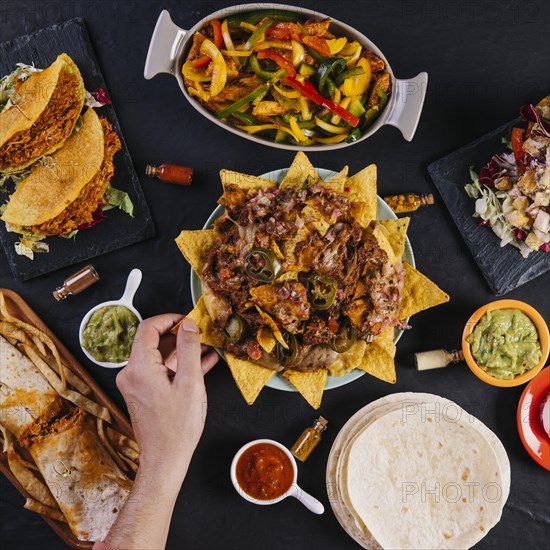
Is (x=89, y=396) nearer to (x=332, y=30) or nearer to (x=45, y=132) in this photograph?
(x=45, y=132)

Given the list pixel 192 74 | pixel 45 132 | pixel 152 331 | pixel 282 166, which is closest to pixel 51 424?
pixel 152 331

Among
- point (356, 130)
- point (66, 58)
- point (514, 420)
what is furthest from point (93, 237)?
point (514, 420)

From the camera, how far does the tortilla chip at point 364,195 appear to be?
3.52 m

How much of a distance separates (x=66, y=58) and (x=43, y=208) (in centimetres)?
103

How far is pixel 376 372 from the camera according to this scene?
11.6ft

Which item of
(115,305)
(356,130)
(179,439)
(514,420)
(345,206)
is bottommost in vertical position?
(514,420)

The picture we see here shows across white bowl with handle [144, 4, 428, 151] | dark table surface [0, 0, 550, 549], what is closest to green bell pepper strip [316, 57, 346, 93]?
white bowl with handle [144, 4, 428, 151]

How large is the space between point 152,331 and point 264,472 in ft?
4.05

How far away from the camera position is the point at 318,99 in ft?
11.4

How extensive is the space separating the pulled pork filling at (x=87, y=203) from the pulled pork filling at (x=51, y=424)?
1.20 m

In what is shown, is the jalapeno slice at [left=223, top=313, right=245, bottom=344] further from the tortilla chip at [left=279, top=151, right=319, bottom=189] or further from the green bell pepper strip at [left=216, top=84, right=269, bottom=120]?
the green bell pepper strip at [left=216, top=84, right=269, bottom=120]

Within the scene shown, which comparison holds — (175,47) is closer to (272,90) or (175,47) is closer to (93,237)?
(272,90)

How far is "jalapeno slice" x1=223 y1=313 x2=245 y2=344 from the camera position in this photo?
3.41 meters

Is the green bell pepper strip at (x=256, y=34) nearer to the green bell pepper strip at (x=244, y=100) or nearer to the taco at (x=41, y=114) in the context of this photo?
the green bell pepper strip at (x=244, y=100)
